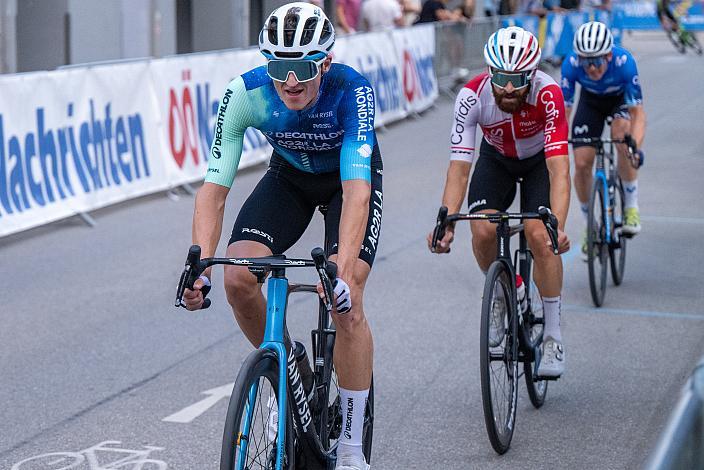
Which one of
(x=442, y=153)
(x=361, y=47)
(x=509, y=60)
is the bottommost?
(x=442, y=153)

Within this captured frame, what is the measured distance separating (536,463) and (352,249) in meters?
1.63

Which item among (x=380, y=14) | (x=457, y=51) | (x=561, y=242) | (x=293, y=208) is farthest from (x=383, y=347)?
(x=457, y=51)

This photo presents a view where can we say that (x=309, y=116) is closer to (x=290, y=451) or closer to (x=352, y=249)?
(x=352, y=249)

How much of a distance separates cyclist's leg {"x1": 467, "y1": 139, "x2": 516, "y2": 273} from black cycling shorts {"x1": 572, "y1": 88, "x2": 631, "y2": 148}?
124 inches

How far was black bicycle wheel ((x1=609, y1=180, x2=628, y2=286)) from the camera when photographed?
28.9ft

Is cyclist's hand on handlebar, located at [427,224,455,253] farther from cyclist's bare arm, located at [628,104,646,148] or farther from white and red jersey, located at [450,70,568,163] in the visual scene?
cyclist's bare arm, located at [628,104,646,148]

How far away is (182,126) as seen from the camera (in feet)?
41.3

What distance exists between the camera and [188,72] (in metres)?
12.7

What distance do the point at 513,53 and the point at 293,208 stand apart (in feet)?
4.62

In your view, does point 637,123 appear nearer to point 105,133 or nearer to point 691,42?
point 105,133

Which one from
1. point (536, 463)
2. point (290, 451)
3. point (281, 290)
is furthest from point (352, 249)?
point (536, 463)

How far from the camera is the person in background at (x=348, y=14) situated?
20422 mm

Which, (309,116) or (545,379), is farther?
(545,379)

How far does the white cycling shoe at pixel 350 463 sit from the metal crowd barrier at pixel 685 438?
251cm
